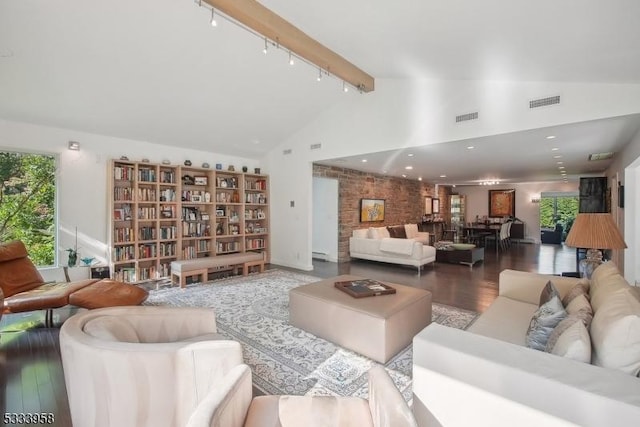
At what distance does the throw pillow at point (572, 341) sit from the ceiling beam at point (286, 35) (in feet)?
12.7

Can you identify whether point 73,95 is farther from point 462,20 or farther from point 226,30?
point 462,20

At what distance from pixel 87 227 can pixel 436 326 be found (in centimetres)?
575

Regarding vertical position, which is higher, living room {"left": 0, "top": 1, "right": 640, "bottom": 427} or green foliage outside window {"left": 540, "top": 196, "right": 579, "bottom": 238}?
living room {"left": 0, "top": 1, "right": 640, "bottom": 427}

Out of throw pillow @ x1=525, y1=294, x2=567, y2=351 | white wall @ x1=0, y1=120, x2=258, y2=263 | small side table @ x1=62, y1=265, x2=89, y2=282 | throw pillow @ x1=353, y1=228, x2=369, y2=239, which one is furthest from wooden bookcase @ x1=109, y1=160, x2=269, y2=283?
throw pillow @ x1=525, y1=294, x2=567, y2=351

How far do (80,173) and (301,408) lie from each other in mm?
5587

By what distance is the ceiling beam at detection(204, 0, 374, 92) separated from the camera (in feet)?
10.4

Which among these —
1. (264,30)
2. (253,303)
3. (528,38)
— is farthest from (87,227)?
(528,38)

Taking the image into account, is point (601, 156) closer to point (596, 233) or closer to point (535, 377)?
point (596, 233)

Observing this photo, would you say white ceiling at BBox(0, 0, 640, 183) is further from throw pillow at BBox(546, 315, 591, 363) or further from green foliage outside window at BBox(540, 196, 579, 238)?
green foliage outside window at BBox(540, 196, 579, 238)

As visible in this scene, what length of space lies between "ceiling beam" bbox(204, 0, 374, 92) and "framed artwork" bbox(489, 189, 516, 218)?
10.5m

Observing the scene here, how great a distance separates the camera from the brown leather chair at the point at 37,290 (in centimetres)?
309

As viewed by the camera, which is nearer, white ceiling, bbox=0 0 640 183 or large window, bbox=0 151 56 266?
white ceiling, bbox=0 0 640 183

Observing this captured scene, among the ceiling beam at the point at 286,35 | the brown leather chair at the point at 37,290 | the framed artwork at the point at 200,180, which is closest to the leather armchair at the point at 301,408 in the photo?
the brown leather chair at the point at 37,290

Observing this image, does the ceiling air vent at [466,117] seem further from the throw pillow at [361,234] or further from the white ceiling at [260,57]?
the throw pillow at [361,234]
